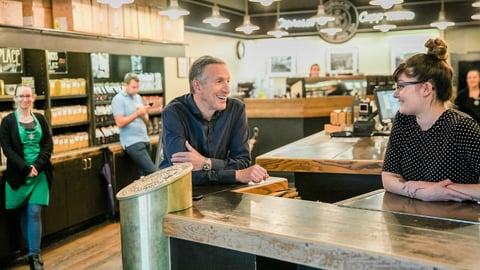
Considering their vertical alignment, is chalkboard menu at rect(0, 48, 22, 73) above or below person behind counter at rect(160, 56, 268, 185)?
above

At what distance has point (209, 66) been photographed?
2.72 m

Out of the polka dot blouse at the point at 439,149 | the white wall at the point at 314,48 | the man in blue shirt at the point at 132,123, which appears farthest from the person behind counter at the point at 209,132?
the white wall at the point at 314,48

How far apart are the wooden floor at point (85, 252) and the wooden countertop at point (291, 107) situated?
126 inches

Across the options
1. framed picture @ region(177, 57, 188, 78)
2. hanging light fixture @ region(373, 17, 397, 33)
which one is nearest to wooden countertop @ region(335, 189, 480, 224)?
framed picture @ region(177, 57, 188, 78)

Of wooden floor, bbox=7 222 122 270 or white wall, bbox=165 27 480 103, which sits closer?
wooden floor, bbox=7 222 122 270

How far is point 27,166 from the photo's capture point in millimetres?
4469

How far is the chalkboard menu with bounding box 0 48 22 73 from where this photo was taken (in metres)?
5.20

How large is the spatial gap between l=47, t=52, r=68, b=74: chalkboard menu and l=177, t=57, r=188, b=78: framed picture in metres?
3.23

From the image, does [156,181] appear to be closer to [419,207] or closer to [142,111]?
[419,207]

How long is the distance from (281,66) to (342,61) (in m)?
1.51

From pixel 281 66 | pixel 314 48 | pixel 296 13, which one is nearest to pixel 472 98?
pixel 296 13

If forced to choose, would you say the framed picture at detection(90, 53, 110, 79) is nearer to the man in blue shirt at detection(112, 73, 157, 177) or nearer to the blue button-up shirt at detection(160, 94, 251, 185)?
the man in blue shirt at detection(112, 73, 157, 177)

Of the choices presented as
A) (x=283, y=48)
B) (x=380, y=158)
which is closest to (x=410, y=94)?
(x=380, y=158)

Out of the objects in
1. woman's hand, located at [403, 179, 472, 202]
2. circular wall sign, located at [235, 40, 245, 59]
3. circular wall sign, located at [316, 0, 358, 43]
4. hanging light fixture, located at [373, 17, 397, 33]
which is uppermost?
circular wall sign, located at [316, 0, 358, 43]
